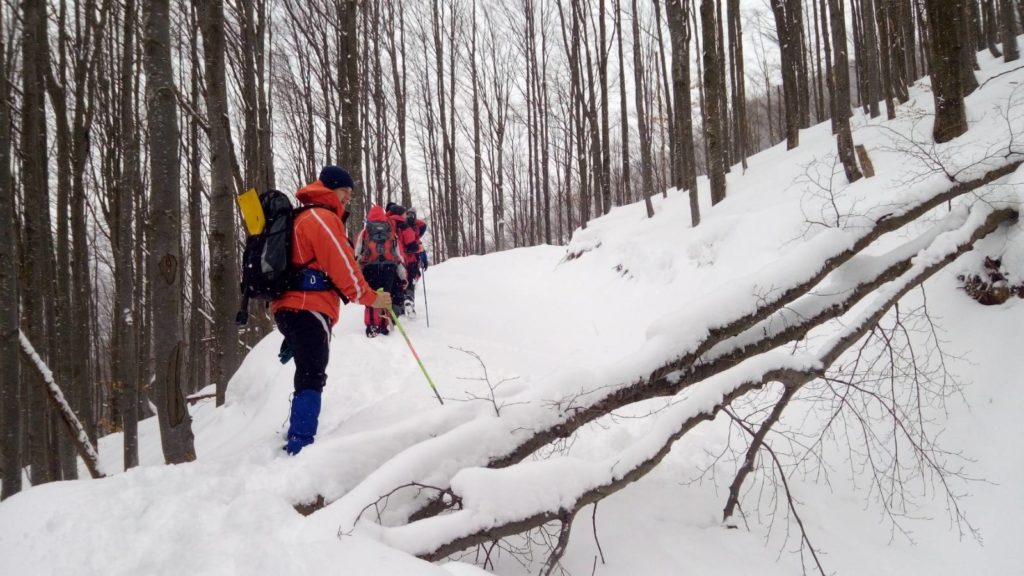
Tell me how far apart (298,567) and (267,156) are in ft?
28.8

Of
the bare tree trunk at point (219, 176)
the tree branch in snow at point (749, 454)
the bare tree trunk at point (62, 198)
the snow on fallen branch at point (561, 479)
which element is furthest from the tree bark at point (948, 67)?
the bare tree trunk at point (62, 198)

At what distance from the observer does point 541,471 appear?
2.27m

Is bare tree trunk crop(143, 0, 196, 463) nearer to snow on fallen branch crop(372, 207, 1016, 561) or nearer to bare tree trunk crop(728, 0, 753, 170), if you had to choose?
snow on fallen branch crop(372, 207, 1016, 561)

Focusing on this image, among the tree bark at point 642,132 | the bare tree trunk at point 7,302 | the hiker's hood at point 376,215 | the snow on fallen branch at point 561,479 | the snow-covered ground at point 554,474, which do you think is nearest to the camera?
the snow-covered ground at point 554,474

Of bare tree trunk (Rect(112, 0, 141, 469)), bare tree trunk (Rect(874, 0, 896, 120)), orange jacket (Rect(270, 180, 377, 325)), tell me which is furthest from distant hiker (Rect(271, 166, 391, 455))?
bare tree trunk (Rect(874, 0, 896, 120))

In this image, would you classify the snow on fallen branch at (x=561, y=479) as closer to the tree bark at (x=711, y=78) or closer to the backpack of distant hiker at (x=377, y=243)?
the backpack of distant hiker at (x=377, y=243)

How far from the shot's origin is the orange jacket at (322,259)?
3305 mm

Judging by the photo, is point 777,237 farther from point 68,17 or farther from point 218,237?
point 68,17

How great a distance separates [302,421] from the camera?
3291mm

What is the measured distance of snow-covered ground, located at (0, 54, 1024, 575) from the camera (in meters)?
1.76

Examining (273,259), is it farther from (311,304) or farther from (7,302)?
(7,302)

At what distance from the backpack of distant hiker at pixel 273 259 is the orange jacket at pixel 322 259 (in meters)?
0.04

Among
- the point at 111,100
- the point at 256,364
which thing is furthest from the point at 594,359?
the point at 111,100

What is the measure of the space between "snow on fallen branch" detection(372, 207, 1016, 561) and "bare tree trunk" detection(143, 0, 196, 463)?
85.6 inches
